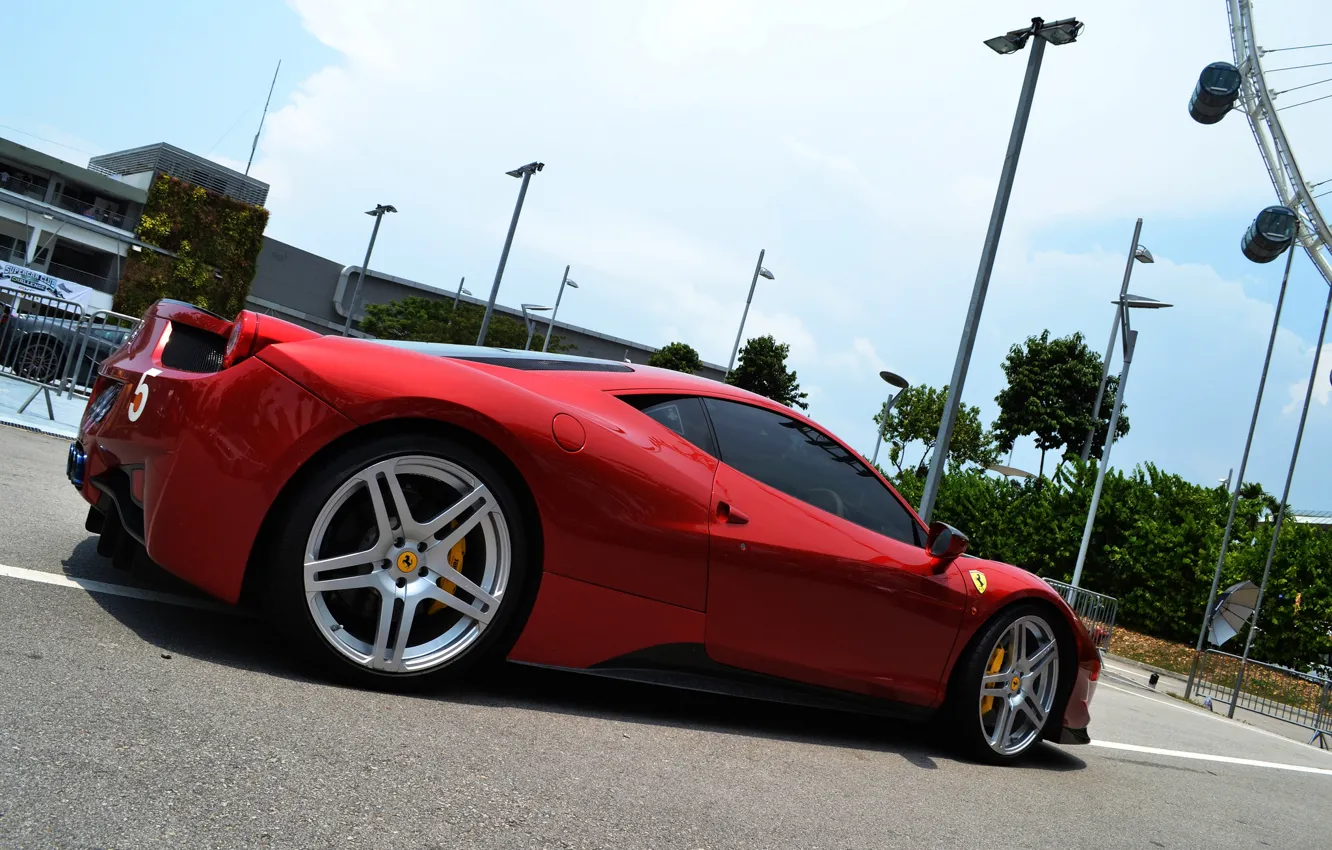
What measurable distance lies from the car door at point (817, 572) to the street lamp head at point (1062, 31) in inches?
333

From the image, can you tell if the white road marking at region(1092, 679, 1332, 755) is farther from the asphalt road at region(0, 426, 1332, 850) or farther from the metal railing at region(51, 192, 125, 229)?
the metal railing at region(51, 192, 125, 229)

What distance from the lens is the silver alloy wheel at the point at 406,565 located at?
311cm

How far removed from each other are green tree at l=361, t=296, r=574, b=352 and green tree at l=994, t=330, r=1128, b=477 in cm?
2337

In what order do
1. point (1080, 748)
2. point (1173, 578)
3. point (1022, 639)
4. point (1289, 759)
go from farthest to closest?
point (1173, 578) → point (1289, 759) → point (1080, 748) → point (1022, 639)

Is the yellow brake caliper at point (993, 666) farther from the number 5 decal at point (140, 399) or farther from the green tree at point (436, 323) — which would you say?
the green tree at point (436, 323)

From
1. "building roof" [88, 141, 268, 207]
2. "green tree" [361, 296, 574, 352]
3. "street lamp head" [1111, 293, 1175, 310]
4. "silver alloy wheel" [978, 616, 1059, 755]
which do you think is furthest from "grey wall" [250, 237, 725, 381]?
"silver alloy wheel" [978, 616, 1059, 755]

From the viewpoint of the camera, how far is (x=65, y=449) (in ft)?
27.6

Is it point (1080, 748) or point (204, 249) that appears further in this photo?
point (204, 249)

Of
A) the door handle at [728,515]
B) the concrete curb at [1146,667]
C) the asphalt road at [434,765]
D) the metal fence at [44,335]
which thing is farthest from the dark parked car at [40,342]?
the concrete curb at [1146,667]

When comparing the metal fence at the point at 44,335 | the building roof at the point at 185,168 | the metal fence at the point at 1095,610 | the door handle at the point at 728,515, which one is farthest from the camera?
the building roof at the point at 185,168

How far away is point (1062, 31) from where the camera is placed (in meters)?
11.0

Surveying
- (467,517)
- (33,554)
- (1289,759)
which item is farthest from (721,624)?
(1289,759)

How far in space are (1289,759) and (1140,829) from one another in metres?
5.38

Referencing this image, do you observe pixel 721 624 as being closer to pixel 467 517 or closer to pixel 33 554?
pixel 467 517
